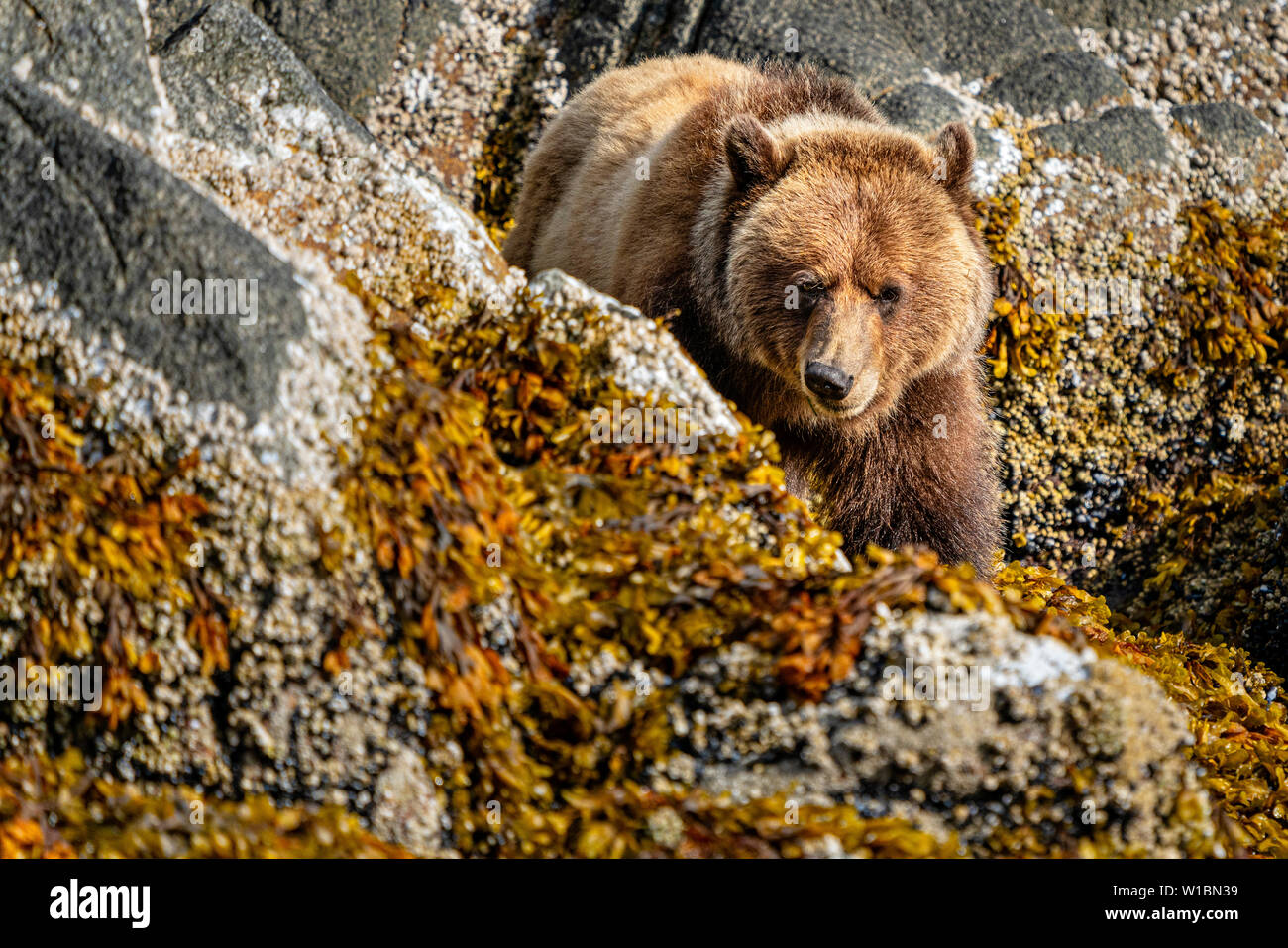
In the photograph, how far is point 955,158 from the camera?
5293mm

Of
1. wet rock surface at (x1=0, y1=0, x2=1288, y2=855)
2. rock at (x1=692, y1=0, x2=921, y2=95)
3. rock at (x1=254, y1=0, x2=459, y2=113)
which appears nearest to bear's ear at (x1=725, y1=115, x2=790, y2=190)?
wet rock surface at (x1=0, y1=0, x2=1288, y2=855)

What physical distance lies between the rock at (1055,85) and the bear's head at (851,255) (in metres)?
2.87

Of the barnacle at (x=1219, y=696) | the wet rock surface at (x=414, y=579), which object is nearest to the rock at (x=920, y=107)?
the barnacle at (x=1219, y=696)

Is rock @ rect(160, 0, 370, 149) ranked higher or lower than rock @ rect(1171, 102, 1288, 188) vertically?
lower

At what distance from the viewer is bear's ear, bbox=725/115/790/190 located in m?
5.15

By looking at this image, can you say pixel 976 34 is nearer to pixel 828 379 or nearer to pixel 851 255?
pixel 851 255

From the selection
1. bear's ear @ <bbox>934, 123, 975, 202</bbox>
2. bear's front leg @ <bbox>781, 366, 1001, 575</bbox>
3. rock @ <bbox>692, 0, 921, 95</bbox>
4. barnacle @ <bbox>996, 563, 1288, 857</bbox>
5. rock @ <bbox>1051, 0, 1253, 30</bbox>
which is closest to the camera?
barnacle @ <bbox>996, 563, 1288, 857</bbox>

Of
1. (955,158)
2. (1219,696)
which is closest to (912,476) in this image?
(955,158)

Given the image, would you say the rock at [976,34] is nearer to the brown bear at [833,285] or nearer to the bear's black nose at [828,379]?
the brown bear at [833,285]

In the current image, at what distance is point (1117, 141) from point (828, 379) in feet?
14.3

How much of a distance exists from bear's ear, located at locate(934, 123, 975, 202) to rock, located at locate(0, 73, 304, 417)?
10.5 ft

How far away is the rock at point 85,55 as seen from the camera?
4.35 metres

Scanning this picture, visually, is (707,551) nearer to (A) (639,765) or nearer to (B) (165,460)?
(A) (639,765)

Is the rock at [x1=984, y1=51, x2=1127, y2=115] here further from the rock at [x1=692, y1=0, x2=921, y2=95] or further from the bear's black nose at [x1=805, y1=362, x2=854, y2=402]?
the bear's black nose at [x1=805, y1=362, x2=854, y2=402]
